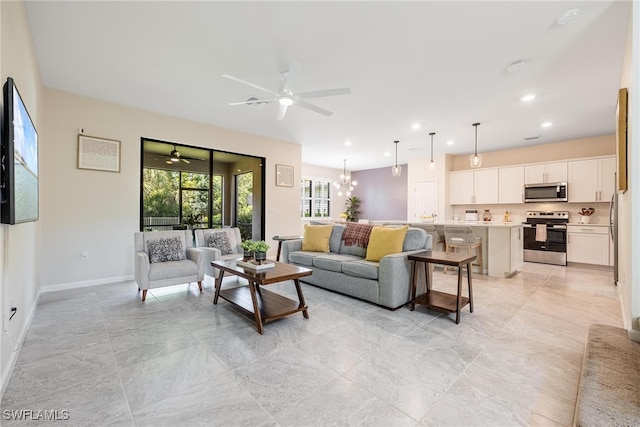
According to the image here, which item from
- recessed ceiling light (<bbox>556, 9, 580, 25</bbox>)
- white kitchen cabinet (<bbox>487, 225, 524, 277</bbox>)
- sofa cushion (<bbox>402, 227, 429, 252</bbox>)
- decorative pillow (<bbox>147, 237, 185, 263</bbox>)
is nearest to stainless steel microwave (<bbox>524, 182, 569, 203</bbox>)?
white kitchen cabinet (<bbox>487, 225, 524, 277</bbox>)

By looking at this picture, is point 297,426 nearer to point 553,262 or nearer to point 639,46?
point 639,46

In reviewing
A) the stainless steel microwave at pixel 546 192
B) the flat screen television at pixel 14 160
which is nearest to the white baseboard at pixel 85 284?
the flat screen television at pixel 14 160

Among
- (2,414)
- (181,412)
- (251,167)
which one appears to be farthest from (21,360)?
(251,167)

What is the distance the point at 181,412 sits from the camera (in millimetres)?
1533

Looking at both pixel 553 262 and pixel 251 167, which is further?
pixel 251 167

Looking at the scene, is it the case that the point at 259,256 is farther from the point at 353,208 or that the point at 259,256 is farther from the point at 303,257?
the point at 353,208

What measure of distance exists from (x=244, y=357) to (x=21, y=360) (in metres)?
1.63

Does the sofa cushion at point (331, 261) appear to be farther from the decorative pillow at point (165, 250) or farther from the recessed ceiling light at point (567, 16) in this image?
the recessed ceiling light at point (567, 16)

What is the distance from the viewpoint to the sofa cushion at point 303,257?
4172 millimetres

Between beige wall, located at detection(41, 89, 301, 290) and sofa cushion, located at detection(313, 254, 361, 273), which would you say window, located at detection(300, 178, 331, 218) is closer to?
beige wall, located at detection(41, 89, 301, 290)

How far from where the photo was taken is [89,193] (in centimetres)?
405

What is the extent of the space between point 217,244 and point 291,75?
280 cm

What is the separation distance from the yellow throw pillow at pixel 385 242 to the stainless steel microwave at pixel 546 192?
466cm

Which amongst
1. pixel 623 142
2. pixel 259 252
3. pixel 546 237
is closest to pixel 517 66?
pixel 623 142
